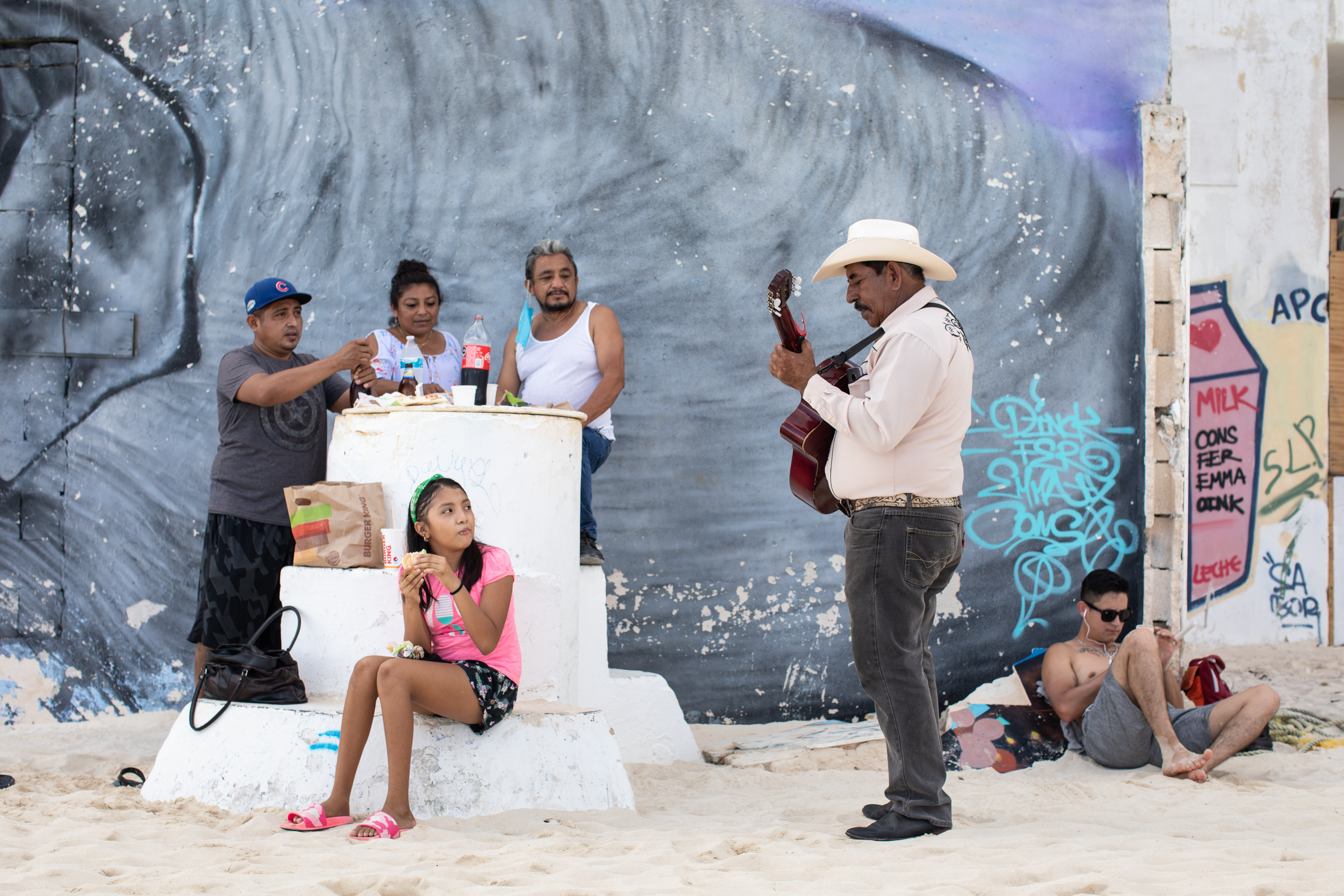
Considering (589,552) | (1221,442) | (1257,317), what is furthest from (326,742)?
(1257,317)

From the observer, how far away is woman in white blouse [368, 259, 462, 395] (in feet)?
17.5

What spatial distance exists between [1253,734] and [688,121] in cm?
423

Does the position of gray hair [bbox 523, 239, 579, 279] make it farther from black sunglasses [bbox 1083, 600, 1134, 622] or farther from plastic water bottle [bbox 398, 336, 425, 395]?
black sunglasses [bbox 1083, 600, 1134, 622]

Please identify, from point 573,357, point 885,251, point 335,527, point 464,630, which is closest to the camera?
point 885,251

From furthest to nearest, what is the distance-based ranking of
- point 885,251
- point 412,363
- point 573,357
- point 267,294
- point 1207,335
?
point 1207,335, point 573,357, point 412,363, point 267,294, point 885,251

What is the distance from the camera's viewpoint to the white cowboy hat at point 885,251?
3.53 m

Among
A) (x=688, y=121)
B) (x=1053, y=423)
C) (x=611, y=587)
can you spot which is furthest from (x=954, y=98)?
(x=611, y=587)

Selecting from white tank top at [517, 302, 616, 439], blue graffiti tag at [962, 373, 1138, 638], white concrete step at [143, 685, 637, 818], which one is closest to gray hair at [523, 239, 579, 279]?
white tank top at [517, 302, 616, 439]

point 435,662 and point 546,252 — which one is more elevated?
point 546,252

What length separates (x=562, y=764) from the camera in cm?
388

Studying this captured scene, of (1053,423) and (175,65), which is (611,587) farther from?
(175,65)

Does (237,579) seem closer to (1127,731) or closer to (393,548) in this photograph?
(393,548)

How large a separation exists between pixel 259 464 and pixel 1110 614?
417 centimetres

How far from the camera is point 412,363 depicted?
5.12 m
